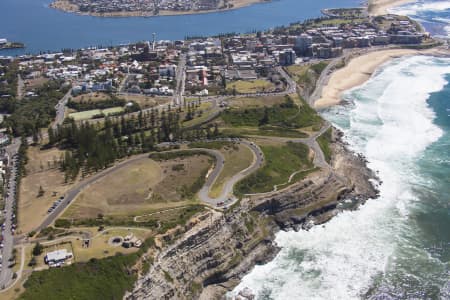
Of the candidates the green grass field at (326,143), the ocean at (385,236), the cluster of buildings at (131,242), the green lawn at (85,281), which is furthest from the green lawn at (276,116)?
the green lawn at (85,281)

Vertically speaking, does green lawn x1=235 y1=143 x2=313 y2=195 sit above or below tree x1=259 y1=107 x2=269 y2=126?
below

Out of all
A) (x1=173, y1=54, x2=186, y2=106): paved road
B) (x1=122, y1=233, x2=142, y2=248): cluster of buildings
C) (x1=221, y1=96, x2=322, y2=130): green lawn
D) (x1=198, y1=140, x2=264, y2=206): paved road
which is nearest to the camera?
(x1=122, y1=233, x2=142, y2=248): cluster of buildings

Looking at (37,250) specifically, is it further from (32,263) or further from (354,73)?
(354,73)

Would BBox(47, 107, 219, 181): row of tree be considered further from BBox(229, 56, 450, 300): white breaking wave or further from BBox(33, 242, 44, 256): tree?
BBox(229, 56, 450, 300): white breaking wave

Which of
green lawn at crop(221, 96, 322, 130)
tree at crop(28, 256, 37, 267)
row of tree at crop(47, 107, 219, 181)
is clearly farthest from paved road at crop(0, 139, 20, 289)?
green lawn at crop(221, 96, 322, 130)

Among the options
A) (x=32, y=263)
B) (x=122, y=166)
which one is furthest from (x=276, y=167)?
(x=32, y=263)

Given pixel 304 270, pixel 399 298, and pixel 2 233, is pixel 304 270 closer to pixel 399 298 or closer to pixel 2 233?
pixel 399 298
